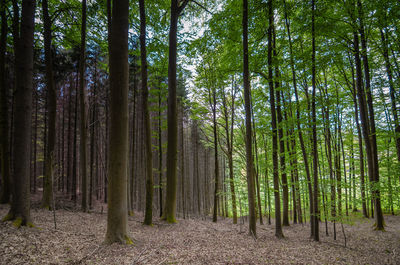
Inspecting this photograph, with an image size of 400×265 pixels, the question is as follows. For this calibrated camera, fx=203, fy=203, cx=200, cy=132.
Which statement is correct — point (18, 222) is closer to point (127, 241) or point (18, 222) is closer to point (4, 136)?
point (127, 241)

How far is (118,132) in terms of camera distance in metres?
5.03

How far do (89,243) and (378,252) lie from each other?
8.44 m

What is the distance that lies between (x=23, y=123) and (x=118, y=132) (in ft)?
8.49

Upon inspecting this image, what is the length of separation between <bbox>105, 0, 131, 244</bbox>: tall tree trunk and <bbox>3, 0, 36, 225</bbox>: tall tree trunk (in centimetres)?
230

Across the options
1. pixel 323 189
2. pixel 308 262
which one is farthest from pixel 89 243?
pixel 323 189

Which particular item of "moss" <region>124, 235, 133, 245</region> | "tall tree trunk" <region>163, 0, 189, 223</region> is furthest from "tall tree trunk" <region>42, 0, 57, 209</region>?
"moss" <region>124, 235, 133, 245</region>

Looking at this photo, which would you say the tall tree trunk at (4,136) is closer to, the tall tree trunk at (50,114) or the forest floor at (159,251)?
the tall tree trunk at (50,114)

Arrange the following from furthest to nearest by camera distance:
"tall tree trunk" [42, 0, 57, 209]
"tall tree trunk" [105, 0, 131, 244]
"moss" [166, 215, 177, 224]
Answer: "moss" [166, 215, 177, 224], "tall tree trunk" [42, 0, 57, 209], "tall tree trunk" [105, 0, 131, 244]

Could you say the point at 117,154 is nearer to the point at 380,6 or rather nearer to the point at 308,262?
the point at 308,262

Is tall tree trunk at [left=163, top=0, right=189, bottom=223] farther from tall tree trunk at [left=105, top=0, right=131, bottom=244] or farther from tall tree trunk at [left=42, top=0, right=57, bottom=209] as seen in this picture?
tall tree trunk at [left=42, top=0, right=57, bottom=209]

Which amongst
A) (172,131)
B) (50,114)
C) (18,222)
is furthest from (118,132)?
(50,114)

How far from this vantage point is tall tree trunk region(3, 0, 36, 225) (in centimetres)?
515

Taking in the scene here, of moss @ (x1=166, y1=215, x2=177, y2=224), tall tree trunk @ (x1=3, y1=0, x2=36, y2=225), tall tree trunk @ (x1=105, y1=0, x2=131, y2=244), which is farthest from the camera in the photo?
moss @ (x1=166, y1=215, x2=177, y2=224)

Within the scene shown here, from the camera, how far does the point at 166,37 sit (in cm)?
1084
